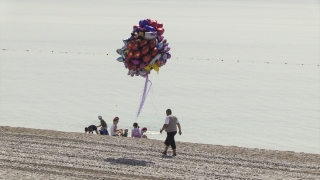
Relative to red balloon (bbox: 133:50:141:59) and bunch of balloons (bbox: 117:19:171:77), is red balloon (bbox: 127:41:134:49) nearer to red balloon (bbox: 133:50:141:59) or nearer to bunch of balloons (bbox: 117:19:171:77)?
bunch of balloons (bbox: 117:19:171:77)

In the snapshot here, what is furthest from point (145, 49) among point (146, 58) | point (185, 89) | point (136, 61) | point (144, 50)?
point (185, 89)

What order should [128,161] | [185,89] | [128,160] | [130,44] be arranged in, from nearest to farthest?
[128,161] < [128,160] < [130,44] < [185,89]

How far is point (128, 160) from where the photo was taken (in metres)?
18.8

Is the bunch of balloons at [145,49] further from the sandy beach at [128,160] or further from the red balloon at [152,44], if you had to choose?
the sandy beach at [128,160]

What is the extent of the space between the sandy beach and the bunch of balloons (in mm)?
2072

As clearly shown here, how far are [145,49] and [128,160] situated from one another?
2.86m

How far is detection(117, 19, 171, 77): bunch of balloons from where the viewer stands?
19.9 m

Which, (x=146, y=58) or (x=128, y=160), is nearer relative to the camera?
(x=128, y=160)

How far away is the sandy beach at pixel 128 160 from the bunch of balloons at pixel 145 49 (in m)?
2.07

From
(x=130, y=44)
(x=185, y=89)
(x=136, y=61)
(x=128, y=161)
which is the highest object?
(x=185, y=89)

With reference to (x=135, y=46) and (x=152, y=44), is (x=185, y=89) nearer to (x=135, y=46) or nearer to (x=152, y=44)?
(x=152, y=44)

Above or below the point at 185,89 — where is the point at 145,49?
below

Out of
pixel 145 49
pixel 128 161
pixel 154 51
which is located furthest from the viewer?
pixel 154 51

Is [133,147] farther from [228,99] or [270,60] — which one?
[270,60]
